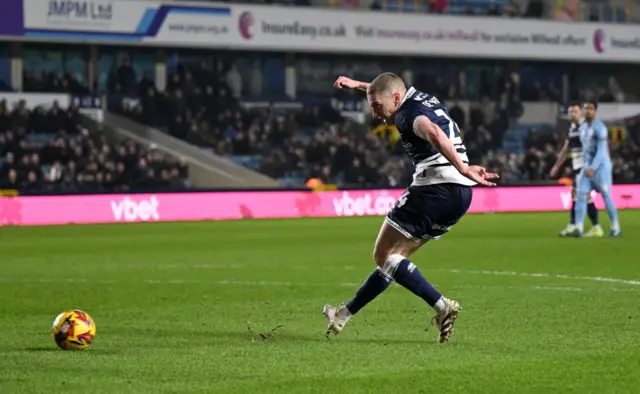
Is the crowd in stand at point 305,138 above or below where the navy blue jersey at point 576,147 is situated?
below

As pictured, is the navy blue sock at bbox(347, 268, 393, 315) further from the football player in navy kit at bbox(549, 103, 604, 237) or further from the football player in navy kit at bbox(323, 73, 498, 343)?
the football player in navy kit at bbox(549, 103, 604, 237)

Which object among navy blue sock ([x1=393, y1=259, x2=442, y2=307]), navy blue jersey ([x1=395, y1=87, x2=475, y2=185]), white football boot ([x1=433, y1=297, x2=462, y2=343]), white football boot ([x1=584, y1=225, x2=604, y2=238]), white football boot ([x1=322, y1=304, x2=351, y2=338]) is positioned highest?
navy blue jersey ([x1=395, y1=87, x2=475, y2=185])

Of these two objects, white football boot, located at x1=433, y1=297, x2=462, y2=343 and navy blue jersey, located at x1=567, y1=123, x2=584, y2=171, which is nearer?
white football boot, located at x1=433, y1=297, x2=462, y2=343

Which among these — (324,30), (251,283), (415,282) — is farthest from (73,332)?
(324,30)

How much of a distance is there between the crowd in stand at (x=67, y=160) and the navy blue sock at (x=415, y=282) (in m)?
22.3

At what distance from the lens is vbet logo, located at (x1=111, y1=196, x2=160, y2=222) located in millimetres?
31578

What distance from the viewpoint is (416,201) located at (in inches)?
391

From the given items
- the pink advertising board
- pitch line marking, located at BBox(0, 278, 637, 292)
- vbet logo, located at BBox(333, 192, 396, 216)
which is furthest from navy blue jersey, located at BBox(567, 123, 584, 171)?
vbet logo, located at BBox(333, 192, 396, 216)

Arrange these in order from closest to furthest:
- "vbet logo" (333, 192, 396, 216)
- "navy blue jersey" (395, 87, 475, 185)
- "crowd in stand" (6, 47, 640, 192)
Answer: "navy blue jersey" (395, 87, 475, 185) → "vbet logo" (333, 192, 396, 216) → "crowd in stand" (6, 47, 640, 192)

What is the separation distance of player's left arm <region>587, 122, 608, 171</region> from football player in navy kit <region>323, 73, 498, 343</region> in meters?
13.0

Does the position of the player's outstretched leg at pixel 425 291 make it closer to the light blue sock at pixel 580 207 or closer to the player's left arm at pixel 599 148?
the player's left arm at pixel 599 148

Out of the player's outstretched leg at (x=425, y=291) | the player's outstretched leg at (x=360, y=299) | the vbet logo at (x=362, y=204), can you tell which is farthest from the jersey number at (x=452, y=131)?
the vbet logo at (x=362, y=204)

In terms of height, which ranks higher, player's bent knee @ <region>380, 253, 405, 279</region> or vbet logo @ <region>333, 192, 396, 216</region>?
player's bent knee @ <region>380, 253, 405, 279</region>

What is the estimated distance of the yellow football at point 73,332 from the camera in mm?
9367
